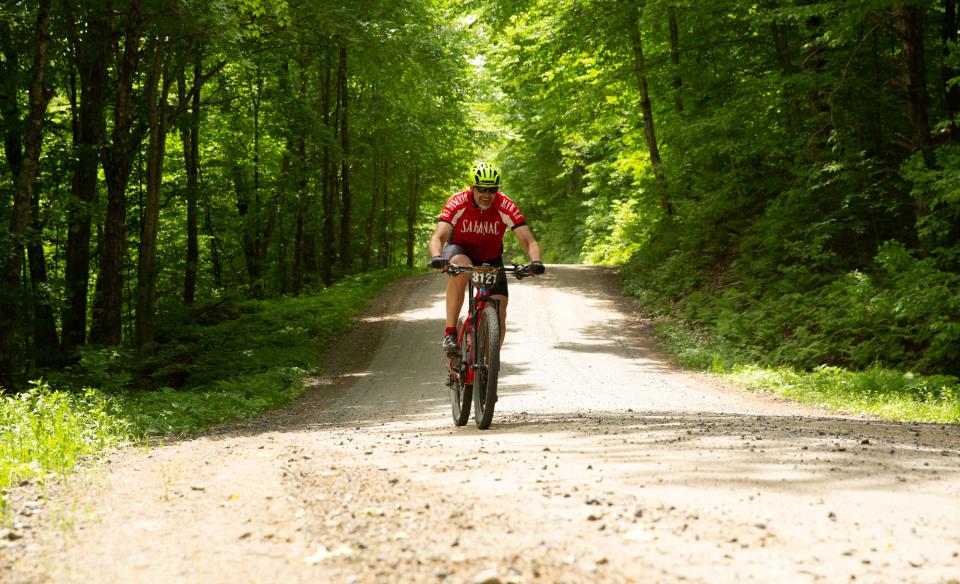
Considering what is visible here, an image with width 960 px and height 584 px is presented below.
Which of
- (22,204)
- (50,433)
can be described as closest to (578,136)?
(22,204)

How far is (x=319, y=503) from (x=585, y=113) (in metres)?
21.3

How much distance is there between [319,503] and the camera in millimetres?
4117

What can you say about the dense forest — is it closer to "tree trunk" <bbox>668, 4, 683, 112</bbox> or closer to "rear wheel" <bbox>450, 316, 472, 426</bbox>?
"tree trunk" <bbox>668, 4, 683, 112</bbox>

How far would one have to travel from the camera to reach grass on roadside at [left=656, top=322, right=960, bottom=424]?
9797 mm

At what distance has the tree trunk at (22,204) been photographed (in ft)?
36.7

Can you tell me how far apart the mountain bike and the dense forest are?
293 inches

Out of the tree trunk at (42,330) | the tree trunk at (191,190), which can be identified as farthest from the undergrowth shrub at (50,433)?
the tree trunk at (191,190)

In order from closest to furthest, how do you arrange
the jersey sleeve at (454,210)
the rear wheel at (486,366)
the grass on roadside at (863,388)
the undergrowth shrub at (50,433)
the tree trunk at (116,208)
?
the undergrowth shrub at (50,433), the rear wheel at (486,366), the jersey sleeve at (454,210), the grass on roadside at (863,388), the tree trunk at (116,208)

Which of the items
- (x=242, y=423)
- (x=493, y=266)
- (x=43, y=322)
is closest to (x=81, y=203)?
(x=43, y=322)

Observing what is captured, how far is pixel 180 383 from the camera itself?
14.7m

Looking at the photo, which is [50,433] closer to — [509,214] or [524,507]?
[509,214]

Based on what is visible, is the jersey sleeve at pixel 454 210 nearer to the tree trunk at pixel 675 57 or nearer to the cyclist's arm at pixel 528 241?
the cyclist's arm at pixel 528 241

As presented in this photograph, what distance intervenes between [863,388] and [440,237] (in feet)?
24.8

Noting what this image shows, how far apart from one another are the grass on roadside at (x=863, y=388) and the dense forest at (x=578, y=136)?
0.71 metres
